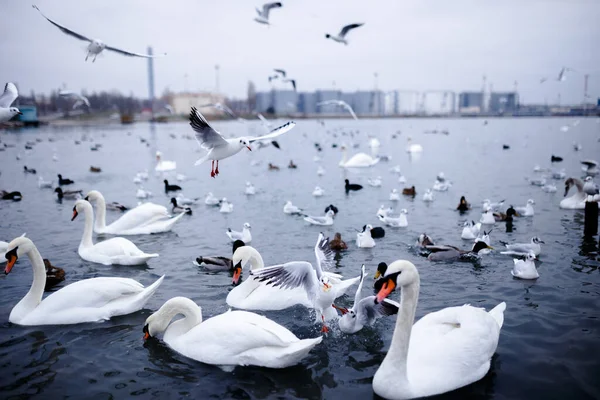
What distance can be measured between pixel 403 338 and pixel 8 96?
8072 mm

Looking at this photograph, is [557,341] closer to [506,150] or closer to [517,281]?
[517,281]

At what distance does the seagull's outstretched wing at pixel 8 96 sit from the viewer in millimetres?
8828

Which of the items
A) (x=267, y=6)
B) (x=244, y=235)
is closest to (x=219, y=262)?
(x=244, y=235)

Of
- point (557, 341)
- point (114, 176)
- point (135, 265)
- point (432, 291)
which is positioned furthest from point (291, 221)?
point (114, 176)

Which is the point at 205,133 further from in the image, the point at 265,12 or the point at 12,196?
A: the point at 12,196

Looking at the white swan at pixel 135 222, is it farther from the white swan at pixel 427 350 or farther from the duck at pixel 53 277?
the white swan at pixel 427 350

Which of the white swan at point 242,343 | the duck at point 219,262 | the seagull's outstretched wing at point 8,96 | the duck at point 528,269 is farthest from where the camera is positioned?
the duck at point 219,262

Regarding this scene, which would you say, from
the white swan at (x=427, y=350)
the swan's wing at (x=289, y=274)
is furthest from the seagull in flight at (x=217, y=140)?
the white swan at (x=427, y=350)

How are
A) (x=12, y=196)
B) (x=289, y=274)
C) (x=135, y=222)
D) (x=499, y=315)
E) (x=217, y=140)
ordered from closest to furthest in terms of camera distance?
1. (x=499, y=315)
2. (x=289, y=274)
3. (x=217, y=140)
4. (x=135, y=222)
5. (x=12, y=196)

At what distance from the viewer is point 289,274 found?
6840 mm

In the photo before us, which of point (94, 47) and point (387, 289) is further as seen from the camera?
point (94, 47)

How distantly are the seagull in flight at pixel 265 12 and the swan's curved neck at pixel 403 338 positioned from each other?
12.8 meters

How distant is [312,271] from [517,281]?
4.50 meters

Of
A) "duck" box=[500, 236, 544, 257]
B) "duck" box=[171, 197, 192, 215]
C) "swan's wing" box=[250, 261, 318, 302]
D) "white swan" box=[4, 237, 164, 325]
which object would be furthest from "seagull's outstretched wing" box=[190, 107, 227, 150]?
"duck" box=[171, 197, 192, 215]
